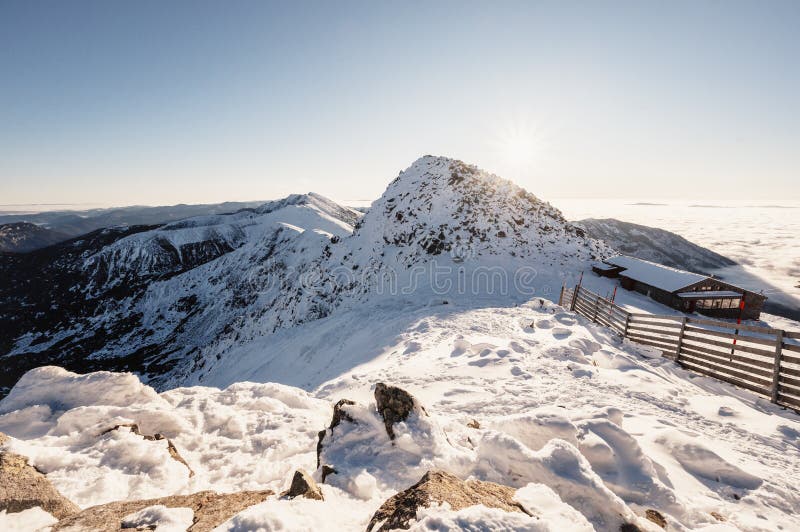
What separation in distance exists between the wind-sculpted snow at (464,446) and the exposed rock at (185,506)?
1.64ft

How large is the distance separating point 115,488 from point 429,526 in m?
4.15

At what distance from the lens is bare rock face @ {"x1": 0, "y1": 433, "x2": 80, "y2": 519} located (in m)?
3.02

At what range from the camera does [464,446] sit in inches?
197

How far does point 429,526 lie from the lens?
92.1 inches

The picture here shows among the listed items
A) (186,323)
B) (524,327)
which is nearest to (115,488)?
(524,327)

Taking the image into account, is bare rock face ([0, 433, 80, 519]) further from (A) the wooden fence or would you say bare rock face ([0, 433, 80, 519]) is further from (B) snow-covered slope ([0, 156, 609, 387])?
(B) snow-covered slope ([0, 156, 609, 387])

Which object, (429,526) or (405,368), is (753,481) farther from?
(405,368)

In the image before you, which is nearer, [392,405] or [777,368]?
[392,405]

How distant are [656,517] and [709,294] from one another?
33442mm

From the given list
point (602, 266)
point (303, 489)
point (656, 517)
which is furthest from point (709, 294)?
point (303, 489)

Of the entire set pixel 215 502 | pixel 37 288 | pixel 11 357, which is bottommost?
pixel 11 357

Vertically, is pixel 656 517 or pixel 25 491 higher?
pixel 25 491

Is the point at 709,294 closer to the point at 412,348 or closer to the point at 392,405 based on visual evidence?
the point at 412,348

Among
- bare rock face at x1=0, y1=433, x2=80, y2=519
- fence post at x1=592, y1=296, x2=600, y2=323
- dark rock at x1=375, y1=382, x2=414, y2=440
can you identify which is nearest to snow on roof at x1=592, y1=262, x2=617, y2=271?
fence post at x1=592, y1=296, x2=600, y2=323
